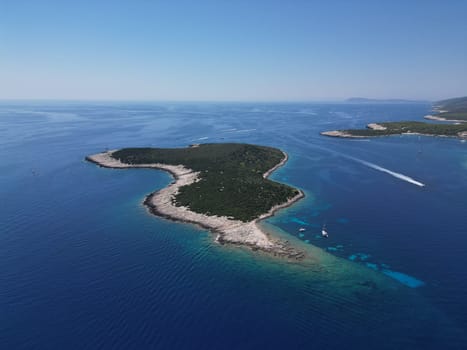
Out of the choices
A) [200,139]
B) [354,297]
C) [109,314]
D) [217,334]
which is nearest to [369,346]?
[354,297]

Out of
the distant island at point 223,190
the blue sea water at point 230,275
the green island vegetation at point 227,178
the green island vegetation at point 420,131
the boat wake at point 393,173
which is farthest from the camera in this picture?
the green island vegetation at point 420,131

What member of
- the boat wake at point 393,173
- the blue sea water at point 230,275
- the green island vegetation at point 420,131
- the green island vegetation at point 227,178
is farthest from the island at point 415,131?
the blue sea water at point 230,275

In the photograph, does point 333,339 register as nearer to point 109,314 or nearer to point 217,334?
point 217,334

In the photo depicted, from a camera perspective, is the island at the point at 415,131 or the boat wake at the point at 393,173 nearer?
the boat wake at the point at 393,173

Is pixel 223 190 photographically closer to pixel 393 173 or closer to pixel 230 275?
pixel 230 275

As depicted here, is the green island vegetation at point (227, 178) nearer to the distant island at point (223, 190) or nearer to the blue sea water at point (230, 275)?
the distant island at point (223, 190)

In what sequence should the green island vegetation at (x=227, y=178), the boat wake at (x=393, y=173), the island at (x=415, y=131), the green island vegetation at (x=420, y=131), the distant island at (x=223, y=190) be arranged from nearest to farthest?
the distant island at (x=223, y=190) → the green island vegetation at (x=227, y=178) → the boat wake at (x=393, y=173) → the island at (x=415, y=131) → the green island vegetation at (x=420, y=131)

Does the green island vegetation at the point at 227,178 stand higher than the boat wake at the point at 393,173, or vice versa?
the green island vegetation at the point at 227,178

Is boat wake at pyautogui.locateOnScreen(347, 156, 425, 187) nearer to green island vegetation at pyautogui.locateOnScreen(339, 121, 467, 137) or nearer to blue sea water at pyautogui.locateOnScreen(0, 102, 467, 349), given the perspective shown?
blue sea water at pyautogui.locateOnScreen(0, 102, 467, 349)
